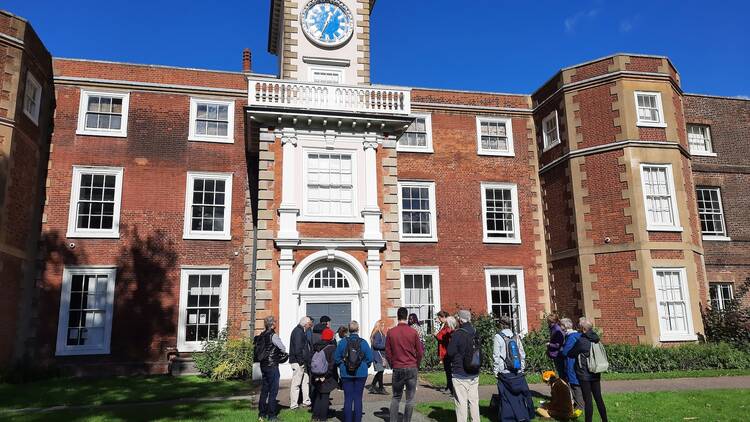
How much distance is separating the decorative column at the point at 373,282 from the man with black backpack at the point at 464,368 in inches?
272

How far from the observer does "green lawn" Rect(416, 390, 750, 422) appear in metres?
9.85

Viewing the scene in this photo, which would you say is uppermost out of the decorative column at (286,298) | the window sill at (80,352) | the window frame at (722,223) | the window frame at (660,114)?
the window frame at (660,114)

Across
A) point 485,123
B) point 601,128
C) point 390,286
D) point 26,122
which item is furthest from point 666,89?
point 26,122

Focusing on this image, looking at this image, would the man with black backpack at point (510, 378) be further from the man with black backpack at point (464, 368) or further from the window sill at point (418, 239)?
the window sill at point (418, 239)

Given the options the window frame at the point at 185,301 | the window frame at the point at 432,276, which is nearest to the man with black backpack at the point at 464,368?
the window frame at the point at 432,276

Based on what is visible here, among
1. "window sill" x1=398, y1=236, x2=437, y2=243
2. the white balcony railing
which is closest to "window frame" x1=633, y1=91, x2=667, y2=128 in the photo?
"window sill" x1=398, y1=236, x2=437, y2=243

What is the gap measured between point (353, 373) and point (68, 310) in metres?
13.3

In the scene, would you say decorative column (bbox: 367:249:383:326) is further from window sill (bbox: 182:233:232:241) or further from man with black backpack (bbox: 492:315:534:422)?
man with black backpack (bbox: 492:315:534:422)

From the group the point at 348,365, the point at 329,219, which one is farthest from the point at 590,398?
the point at 329,219

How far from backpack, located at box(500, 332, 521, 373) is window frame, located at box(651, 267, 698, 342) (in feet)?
37.5

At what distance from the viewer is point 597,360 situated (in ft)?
29.1

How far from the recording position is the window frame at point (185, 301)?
1838 centimetres

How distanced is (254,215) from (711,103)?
65.8ft

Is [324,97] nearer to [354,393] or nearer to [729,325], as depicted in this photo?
[354,393]
